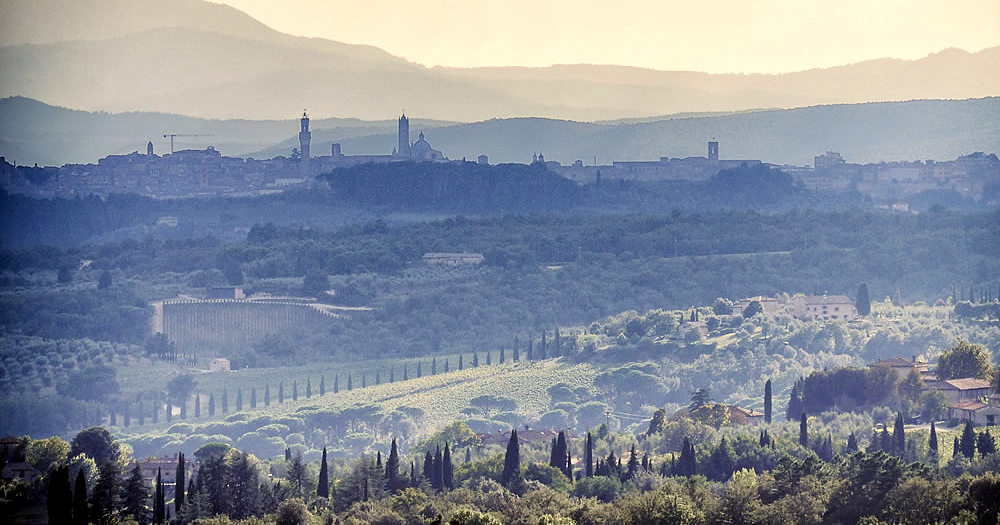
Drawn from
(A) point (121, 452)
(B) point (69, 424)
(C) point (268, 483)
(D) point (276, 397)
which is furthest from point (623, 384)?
(C) point (268, 483)

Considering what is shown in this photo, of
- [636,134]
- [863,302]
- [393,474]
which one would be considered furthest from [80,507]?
[636,134]

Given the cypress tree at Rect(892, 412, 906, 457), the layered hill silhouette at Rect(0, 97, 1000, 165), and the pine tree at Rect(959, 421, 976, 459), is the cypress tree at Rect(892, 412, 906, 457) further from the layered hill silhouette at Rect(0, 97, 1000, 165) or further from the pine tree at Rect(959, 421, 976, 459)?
the layered hill silhouette at Rect(0, 97, 1000, 165)

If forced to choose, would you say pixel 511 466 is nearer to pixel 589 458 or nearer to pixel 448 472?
pixel 448 472

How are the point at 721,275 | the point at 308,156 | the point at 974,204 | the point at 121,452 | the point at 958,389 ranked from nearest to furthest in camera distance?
1. the point at 121,452
2. the point at 958,389
3. the point at 721,275
4. the point at 974,204
5. the point at 308,156

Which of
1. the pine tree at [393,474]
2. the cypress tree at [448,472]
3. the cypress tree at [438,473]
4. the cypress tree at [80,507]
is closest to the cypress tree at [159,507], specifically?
the cypress tree at [80,507]

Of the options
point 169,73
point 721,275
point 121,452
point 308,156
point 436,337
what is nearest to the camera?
point 121,452

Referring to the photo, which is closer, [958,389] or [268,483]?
[268,483]

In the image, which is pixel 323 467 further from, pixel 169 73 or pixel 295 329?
pixel 169 73

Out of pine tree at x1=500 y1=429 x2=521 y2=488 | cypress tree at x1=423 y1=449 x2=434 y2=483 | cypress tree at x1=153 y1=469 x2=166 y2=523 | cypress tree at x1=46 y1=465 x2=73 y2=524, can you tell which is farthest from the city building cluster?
cypress tree at x1=46 y1=465 x2=73 y2=524
